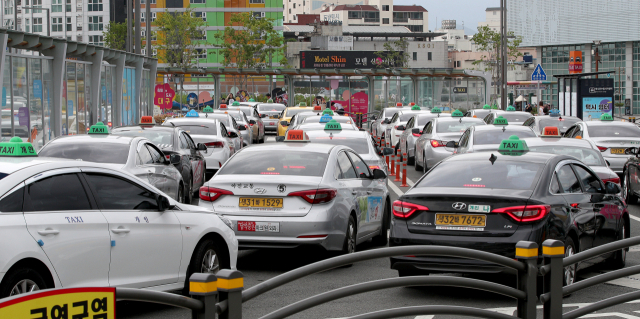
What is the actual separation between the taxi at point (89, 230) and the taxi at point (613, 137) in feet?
40.0

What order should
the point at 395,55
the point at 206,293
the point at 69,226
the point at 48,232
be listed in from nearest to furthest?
1. the point at 206,293
2. the point at 48,232
3. the point at 69,226
4. the point at 395,55

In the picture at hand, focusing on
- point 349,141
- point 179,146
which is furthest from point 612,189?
point 179,146

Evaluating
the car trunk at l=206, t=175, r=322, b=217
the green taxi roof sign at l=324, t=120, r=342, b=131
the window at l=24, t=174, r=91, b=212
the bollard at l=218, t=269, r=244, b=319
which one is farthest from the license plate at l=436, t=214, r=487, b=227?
the green taxi roof sign at l=324, t=120, r=342, b=131

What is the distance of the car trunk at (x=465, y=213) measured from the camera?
24.9 ft

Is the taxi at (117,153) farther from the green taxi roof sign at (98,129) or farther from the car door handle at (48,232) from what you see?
the car door handle at (48,232)

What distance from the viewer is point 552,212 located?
25.5ft

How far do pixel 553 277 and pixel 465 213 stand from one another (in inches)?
110

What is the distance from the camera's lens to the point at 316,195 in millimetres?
9305

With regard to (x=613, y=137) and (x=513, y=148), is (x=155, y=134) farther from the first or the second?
(x=613, y=137)

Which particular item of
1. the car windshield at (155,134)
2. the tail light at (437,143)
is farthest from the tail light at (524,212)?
the tail light at (437,143)

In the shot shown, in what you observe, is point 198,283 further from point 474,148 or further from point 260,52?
point 260,52

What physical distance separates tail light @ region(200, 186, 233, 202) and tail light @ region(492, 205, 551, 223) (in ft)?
10.7

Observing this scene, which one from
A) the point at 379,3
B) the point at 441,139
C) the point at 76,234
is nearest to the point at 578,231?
the point at 76,234

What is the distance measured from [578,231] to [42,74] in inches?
627
